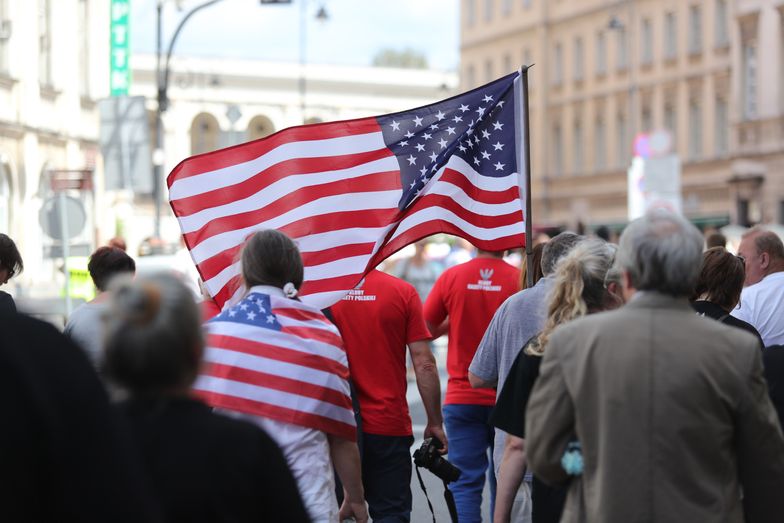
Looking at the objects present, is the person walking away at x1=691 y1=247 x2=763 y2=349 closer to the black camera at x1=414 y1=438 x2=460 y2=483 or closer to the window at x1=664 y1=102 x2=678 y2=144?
the black camera at x1=414 y1=438 x2=460 y2=483

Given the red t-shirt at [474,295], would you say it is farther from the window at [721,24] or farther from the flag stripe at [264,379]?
the window at [721,24]

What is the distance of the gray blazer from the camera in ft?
14.0

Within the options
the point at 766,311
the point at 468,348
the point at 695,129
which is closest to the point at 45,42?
the point at 468,348

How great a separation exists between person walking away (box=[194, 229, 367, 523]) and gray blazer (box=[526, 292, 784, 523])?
159cm

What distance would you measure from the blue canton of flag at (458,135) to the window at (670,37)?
55054 millimetres

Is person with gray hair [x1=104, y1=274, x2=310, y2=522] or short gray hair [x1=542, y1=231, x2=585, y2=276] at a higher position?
short gray hair [x1=542, y1=231, x2=585, y2=276]

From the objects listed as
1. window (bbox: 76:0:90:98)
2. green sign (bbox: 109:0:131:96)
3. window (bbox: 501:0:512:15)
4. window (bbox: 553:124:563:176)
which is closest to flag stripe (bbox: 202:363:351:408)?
window (bbox: 76:0:90:98)

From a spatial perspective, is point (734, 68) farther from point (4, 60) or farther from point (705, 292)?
point (705, 292)

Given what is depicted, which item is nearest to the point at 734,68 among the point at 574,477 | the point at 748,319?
the point at 748,319

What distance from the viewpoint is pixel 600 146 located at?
6862 cm

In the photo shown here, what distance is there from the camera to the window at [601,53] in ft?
222

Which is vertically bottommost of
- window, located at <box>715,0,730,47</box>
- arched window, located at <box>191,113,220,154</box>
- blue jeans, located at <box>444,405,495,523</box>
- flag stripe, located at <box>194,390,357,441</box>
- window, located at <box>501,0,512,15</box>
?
blue jeans, located at <box>444,405,495,523</box>

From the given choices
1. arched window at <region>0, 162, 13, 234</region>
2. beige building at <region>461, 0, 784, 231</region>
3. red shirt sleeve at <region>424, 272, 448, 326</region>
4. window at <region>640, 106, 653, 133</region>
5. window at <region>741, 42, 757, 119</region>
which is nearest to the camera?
red shirt sleeve at <region>424, 272, 448, 326</region>

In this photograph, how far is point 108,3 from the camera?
39406 mm
